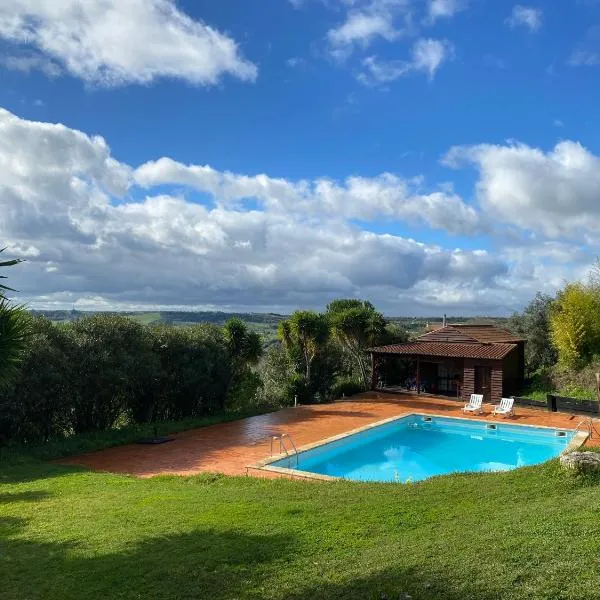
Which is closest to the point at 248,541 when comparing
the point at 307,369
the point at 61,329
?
the point at 61,329

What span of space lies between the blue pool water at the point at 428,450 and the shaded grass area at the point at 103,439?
5980mm

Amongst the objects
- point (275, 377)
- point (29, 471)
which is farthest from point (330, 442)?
point (275, 377)

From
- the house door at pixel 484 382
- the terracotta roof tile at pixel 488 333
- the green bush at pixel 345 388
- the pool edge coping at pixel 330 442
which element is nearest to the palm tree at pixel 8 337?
the pool edge coping at pixel 330 442

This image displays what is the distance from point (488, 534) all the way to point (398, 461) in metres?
10.3

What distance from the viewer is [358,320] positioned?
27922 mm

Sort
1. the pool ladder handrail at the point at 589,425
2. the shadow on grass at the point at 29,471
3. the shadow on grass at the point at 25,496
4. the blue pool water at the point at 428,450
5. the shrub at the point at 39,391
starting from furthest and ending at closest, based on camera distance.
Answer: the pool ladder handrail at the point at 589,425 → the shrub at the point at 39,391 → the blue pool water at the point at 428,450 → the shadow on grass at the point at 29,471 → the shadow on grass at the point at 25,496

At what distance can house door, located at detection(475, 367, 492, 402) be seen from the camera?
25.2 m

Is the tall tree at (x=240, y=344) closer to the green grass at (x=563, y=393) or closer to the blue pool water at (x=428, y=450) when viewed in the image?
the blue pool water at (x=428, y=450)

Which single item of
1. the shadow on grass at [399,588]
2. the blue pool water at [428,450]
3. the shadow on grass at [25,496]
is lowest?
the blue pool water at [428,450]

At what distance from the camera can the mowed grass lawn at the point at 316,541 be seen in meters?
4.78

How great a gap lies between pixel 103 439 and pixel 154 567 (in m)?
11.6

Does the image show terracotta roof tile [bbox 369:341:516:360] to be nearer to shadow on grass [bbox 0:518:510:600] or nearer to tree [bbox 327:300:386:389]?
tree [bbox 327:300:386:389]

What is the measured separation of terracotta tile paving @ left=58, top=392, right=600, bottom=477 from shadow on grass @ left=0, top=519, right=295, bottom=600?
604 cm

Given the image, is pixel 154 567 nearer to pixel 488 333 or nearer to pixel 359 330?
pixel 359 330
